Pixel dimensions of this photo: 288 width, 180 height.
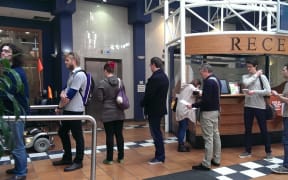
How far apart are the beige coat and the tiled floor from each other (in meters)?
0.58

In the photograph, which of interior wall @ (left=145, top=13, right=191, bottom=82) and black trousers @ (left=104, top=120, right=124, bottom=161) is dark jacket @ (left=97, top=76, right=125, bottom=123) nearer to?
black trousers @ (left=104, top=120, right=124, bottom=161)

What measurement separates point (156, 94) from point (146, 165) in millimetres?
993

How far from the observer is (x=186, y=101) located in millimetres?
4305

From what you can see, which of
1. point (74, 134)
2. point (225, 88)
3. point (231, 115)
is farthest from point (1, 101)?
point (225, 88)

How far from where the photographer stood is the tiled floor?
3377 millimetres

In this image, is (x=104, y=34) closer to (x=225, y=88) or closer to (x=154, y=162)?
(x=225, y=88)

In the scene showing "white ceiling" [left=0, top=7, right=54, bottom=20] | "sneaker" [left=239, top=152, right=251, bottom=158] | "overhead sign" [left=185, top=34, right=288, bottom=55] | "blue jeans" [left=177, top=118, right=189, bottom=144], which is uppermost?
"white ceiling" [left=0, top=7, right=54, bottom=20]

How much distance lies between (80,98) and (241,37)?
3060 millimetres

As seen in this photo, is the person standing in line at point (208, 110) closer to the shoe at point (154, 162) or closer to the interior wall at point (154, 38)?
the shoe at point (154, 162)

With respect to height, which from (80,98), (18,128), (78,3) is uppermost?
(78,3)

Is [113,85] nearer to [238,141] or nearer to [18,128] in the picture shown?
[18,128]

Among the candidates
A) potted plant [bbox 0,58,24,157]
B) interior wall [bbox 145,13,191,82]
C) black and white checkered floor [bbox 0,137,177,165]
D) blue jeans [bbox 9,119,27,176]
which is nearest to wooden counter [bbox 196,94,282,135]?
black and white checkered floor [bbox 0,137,177,165]

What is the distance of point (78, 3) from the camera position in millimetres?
7633

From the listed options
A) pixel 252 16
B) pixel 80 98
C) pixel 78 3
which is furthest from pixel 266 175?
pixel 252 16
